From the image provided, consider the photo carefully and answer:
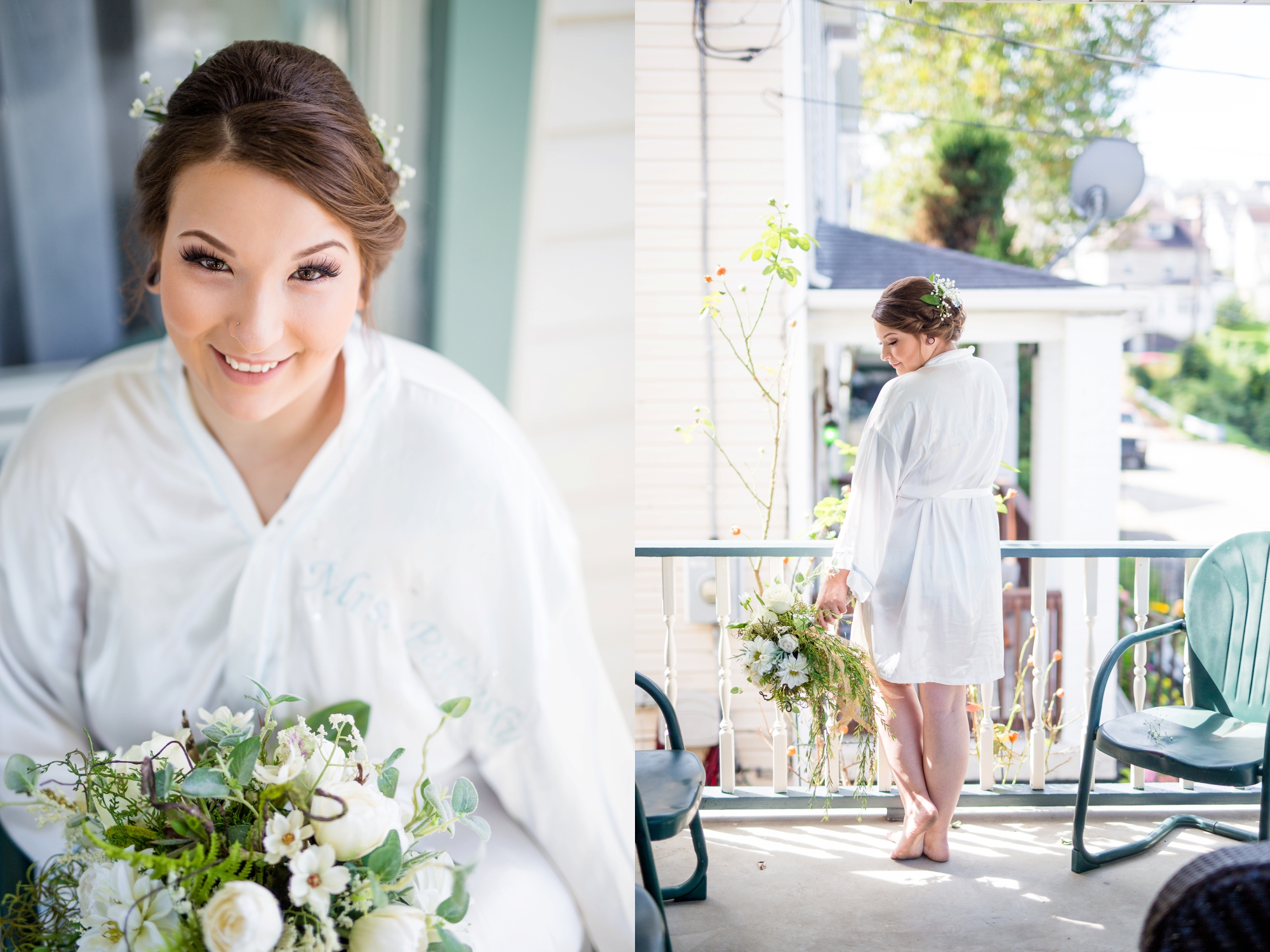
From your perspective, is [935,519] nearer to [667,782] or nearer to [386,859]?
[667,782]

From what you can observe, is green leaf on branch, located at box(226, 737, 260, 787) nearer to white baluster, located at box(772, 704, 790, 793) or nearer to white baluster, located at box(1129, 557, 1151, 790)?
white baluster, located at box(772, 704, 790, 793)

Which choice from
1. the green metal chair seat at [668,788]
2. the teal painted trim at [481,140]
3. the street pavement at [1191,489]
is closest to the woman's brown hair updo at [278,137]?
the teal painted trim at [481,140]

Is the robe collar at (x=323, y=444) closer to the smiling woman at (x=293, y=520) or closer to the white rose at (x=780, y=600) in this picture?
the smiling woman at (x=293, y=520)

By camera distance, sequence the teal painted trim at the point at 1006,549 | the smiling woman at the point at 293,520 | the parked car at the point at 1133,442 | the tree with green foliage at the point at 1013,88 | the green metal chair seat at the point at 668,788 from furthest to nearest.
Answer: the parked car at the point at 1133,442 → the tree with green foliage at the point at 1013,88 → the teal painted trim at the point at 1006,549 → the green metal chair seat at the point at 668,788 → the smiling woman at the point at 293,520

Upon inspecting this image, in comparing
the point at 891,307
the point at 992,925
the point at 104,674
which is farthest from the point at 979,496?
the point at 104,674

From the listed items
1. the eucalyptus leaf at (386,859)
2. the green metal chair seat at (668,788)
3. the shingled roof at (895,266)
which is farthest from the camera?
the shingled roof at (895,266)

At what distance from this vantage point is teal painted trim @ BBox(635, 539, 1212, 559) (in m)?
2.87

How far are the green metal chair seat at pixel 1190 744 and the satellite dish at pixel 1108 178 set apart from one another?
2.67 m

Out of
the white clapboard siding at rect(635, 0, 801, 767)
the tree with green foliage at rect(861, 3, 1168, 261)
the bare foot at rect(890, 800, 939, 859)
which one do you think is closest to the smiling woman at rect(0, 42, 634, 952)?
the bare foot at rect(890, 800, 939, 859)

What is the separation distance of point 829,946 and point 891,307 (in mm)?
1661

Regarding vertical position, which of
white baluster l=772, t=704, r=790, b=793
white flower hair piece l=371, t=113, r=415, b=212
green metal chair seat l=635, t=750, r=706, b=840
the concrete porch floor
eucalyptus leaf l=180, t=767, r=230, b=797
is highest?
white flower hair piece l=371, t=113, r=415, b=212

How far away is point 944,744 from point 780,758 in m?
0.58

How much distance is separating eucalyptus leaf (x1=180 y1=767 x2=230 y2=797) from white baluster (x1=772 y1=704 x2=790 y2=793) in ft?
6.68

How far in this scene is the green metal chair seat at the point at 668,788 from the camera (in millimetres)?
1978
